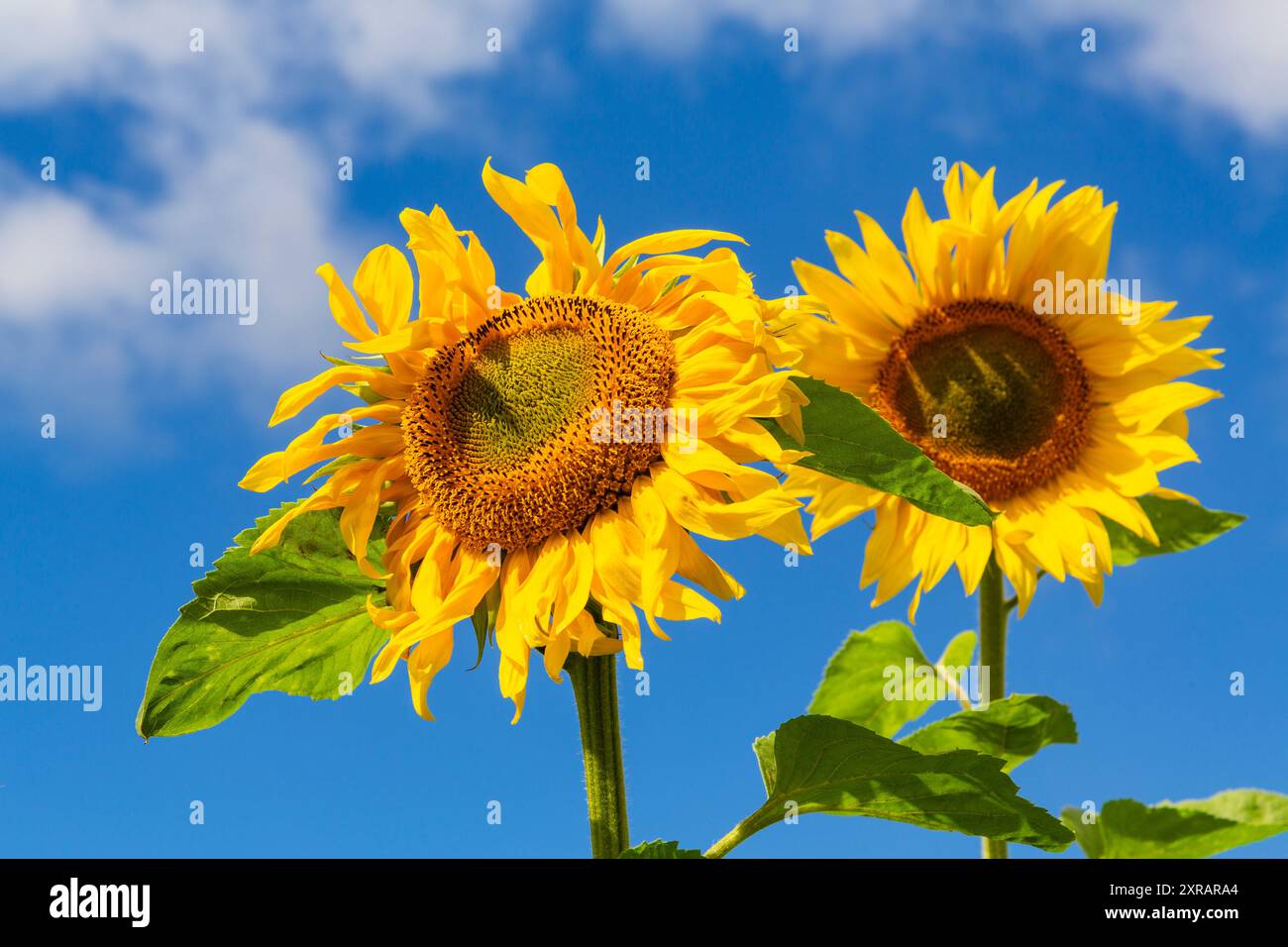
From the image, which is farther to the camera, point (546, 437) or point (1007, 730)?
point (1007, 730)

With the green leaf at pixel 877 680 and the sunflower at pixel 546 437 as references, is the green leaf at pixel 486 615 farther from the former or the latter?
the green leaf at pixel 877 680

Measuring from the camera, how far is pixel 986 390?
5660 mm

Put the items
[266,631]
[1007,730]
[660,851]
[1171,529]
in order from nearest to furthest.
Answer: [660,851] < [266,631] < [1007,730] < [1171,529]

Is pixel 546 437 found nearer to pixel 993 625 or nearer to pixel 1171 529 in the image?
pixel 993 625

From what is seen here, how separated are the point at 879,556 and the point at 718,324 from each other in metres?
2.35

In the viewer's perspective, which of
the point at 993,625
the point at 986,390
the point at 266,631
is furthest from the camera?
the point at 986,390

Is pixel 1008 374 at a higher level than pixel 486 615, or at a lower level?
higher

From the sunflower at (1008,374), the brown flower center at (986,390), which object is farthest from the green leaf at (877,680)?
the brown flower center at (986,390)

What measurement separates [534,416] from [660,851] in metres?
1.19

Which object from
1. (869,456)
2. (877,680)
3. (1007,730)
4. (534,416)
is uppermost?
(534,416)

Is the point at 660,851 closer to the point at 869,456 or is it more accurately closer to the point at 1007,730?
the point at 869,456

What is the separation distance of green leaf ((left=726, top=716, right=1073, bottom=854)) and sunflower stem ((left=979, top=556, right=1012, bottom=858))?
6.24ft

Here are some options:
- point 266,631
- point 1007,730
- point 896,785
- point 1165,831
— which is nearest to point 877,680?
point 1165,831
